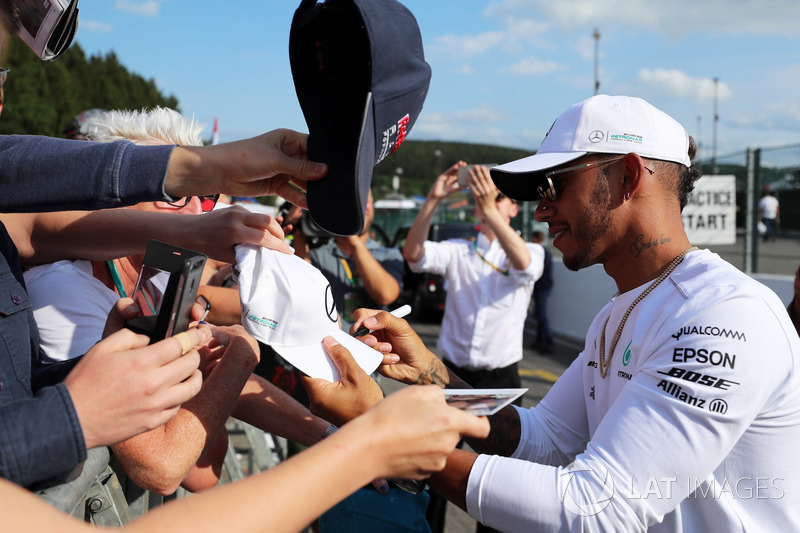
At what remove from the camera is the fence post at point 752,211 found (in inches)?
381

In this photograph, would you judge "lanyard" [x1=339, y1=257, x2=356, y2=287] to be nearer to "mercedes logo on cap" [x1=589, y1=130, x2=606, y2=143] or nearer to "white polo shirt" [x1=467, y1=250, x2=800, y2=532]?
"mercedes logo on cap" [x1=589, y1=130, x2=606, y2=143]

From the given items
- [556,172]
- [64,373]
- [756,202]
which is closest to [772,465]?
[556,172]

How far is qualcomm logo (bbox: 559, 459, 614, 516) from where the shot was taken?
5.49 ft

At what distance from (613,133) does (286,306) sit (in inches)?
47.9

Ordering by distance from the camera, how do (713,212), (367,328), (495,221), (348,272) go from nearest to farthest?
(367,328) → (348,272) → (495,221) → (713,212)

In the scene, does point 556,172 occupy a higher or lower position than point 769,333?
higher

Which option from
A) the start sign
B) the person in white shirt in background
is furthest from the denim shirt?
the person in white shirt in background

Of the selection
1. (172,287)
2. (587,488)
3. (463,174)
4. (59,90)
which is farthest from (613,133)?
(59,90)

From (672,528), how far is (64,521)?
155 centimetres

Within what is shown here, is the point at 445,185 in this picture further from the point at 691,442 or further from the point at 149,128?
the point at 691,442

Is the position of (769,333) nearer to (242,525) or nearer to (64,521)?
(242,525)

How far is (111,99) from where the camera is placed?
4478 centimetres

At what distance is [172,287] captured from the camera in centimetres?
141

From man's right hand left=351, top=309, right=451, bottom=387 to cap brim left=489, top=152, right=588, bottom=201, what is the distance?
69cm
